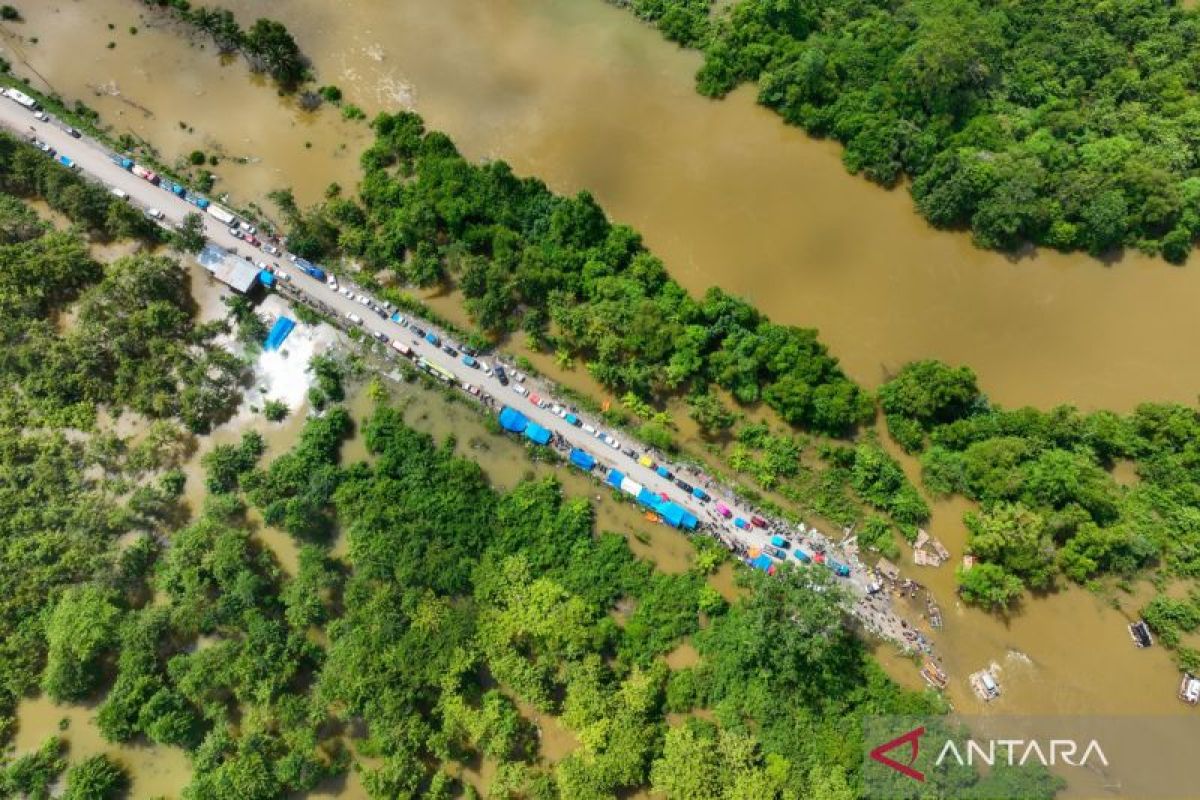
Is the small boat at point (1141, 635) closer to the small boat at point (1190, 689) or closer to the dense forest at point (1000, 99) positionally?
the small boat at point (1190, 689)

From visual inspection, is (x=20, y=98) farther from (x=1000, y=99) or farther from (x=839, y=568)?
(x=1000, y=99)

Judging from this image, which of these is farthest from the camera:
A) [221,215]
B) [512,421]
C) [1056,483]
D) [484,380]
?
[221,215]

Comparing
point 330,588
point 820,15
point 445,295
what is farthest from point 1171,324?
point 330,588

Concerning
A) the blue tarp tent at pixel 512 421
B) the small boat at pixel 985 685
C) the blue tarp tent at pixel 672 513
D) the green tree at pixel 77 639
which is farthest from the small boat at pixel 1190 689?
the green tree at pixel 77 639

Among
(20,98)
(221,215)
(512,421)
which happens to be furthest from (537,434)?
(20,98)

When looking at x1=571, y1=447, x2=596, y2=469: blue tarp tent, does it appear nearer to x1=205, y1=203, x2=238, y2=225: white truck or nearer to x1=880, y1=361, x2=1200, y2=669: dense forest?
x1=880, y1=361, x2=1200, y2=669: dense forest

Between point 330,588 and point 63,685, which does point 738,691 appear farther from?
point 63,685
